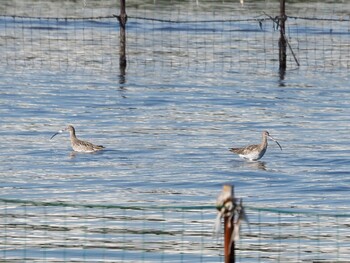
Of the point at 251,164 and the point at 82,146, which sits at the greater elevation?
the point at 82,146

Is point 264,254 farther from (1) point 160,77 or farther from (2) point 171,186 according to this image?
(1) point 160,77

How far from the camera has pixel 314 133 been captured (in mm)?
25734

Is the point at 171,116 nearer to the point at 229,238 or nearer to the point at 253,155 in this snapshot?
the point at 253,155

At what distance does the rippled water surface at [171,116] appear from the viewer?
64.1 ft

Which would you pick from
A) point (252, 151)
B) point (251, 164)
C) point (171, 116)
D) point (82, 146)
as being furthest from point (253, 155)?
point (171, 116)

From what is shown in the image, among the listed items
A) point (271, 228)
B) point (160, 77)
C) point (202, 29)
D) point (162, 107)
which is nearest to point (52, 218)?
point (271, 228)

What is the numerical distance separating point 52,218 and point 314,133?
1032cm

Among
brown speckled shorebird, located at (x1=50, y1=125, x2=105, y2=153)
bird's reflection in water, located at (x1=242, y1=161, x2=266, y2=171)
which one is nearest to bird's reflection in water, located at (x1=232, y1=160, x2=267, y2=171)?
bird's reflection in water, located at (x1=242, y1=161, x2=266, y2=171)

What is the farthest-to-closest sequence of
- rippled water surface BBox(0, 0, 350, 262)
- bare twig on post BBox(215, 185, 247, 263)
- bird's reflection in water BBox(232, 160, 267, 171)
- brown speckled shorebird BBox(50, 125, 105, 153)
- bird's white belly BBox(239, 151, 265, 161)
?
brown speckled shorebird BBox(50, 125, 105, 153), bird's white belly BBox(239, 151, 265, 161), bird's reflection in water BBox(232, 160, 267, 171), rippled water surface BBox(0, 0, 350, 262), bare twig on post BBox(215, 185, 247, 263)

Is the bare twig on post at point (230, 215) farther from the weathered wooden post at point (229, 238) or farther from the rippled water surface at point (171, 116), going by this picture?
the rippled water surface at point (171, 116)

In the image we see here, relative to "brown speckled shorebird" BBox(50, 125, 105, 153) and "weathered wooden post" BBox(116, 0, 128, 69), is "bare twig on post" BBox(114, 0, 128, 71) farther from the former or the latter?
"brown speckled shorebird" BBox(50, 125, 105, 153)

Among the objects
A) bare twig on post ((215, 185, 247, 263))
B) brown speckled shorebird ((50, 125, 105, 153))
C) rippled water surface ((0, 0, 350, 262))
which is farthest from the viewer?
brown speckled shorebird ((50, 125, 105, 153))

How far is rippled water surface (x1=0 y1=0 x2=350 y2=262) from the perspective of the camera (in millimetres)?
19547

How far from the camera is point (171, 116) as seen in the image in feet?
91.3
